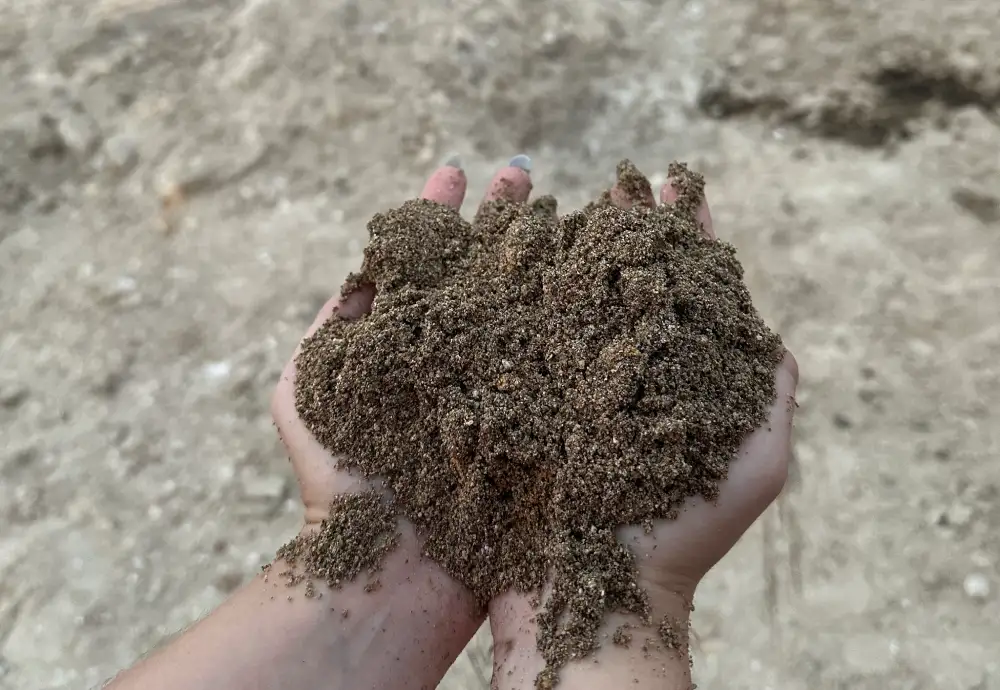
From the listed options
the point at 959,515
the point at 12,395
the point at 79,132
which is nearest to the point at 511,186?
the point at 959,515

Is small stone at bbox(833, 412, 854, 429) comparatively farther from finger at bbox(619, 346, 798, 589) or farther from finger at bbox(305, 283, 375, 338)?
finger at bbox(305, 283, 375, 338)

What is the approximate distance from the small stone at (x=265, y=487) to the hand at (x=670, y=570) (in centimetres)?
88

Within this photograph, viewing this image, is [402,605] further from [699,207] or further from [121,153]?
[121,153]

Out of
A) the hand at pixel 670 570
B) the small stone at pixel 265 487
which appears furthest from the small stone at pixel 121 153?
the hand at pixel 670 570

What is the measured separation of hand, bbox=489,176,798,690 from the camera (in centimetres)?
121

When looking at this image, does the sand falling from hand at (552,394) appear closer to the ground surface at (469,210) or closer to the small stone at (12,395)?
the ground surface at (469,210)

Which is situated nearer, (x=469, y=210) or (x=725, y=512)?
(x=725, y=512)

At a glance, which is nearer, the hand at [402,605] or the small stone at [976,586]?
the hand at [402,605]

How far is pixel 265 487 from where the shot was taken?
2037 millimetres

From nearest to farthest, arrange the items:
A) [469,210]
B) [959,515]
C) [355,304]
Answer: [355,304] < [959,515] < [469,210]

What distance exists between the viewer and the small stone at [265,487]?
2025 millimetres

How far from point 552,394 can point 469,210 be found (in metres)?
1.23

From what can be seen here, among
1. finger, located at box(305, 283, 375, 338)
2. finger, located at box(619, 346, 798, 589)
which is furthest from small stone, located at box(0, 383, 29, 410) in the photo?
finger, located at box(619, 346, 798, 589)

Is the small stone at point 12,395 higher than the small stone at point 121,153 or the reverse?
the reverse
